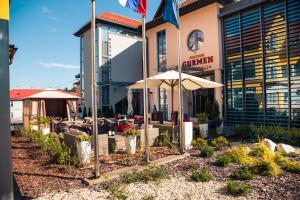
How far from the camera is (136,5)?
20.5ft

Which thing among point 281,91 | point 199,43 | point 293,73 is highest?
point 199,43

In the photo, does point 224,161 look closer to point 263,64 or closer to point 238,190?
point 238,190

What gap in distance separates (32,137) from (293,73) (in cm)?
1214

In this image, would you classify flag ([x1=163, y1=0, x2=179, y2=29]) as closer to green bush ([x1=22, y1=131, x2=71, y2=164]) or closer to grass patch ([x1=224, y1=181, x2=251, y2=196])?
green bush ([x1=22, y1=131, x2=71, y2=164])

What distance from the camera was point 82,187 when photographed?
15.6 ft

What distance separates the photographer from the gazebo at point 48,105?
41.9ft

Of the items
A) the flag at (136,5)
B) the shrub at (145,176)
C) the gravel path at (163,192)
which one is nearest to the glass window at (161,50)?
the flag at (136,5)

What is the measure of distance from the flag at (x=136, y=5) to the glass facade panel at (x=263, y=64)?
836cm

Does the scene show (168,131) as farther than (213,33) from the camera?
No

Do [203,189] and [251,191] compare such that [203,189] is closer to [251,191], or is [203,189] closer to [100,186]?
[251,191]

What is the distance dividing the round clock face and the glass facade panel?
175 centimetres

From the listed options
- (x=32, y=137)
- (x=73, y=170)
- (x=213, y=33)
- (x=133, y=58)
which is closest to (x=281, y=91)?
(x=213, y=33)

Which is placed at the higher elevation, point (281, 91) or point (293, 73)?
point (293, 73)

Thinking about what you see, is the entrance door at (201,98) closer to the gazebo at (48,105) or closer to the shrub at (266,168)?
the gazebo at (48,105)
